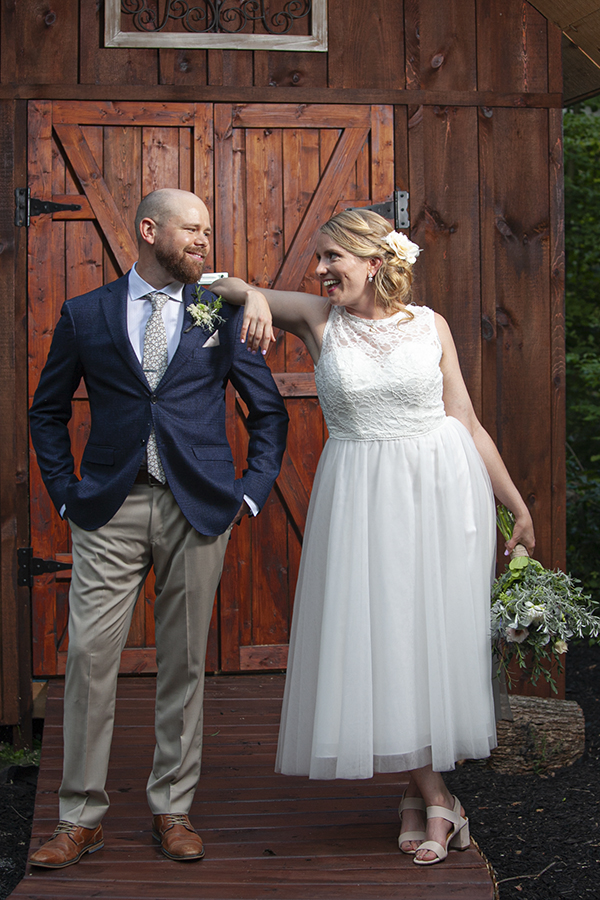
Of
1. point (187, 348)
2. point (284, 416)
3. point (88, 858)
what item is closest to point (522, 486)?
point (284, 416)

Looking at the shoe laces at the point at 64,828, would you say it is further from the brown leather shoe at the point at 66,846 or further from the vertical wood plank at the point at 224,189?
the vertical wood plank at the point at 224,189

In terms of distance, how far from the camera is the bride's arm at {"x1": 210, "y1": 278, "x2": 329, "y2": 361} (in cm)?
283

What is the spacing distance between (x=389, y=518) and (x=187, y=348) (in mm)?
834

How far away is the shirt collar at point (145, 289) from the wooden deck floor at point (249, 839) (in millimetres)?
1781

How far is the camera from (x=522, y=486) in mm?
4656

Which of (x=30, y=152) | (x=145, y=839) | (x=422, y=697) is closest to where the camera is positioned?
(x=422, y=697)

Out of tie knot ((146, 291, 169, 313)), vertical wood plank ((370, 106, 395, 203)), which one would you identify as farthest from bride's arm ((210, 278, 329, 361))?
vertical wood plank ((370, 106, 395, 203))

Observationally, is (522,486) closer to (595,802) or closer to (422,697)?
(595,802)

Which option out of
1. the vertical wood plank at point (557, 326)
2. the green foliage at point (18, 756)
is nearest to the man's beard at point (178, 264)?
the vertical wood plank at point (557, 326)

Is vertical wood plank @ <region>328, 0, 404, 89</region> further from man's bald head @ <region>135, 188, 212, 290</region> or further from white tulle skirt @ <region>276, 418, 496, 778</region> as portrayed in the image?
white tulle skirt @ <region>276, 418, 496, 778</region>

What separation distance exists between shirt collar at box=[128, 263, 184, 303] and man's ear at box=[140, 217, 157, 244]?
0.39ft

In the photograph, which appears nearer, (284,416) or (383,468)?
(383,468)

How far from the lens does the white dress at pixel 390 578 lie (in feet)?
8.77

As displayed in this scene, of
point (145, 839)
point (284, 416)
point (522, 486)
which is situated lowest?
point (145, 839)
